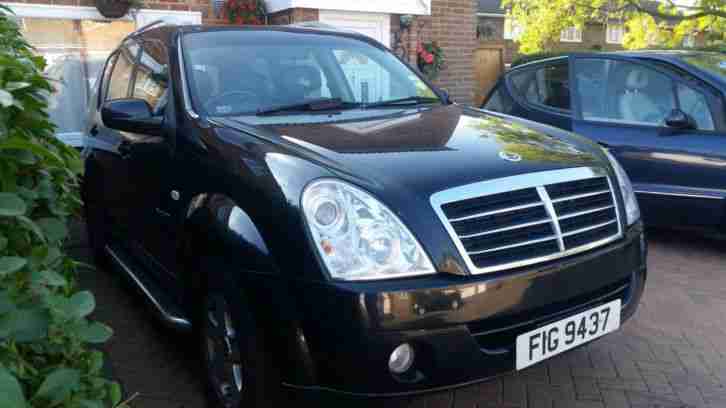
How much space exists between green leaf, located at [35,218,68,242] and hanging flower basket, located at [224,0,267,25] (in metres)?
6.78

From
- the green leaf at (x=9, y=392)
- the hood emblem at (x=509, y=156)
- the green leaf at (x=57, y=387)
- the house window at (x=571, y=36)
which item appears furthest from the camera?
the house window at (x=571, y=36)

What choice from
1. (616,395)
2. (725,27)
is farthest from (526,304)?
(725,27)

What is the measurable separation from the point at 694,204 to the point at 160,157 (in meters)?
3.80

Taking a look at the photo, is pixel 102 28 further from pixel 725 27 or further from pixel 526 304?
pixel 725 27

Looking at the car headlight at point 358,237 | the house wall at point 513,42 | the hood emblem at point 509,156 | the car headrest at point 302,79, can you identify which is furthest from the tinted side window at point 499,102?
the house wall at point 513,42

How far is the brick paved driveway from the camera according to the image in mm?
2832

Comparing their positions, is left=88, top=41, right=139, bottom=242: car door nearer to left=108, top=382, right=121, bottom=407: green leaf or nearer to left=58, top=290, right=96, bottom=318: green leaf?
left=108, top=382, right=121, bottom=407: green leaf

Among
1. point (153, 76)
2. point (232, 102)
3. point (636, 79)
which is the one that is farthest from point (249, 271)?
point (636, 79)

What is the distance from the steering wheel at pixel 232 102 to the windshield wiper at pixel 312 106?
8cm

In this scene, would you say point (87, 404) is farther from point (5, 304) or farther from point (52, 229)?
point (52, 229)

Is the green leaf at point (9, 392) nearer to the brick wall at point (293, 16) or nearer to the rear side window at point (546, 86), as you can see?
the rear side window at point (546, 86)

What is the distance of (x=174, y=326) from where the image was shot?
293 centimetres

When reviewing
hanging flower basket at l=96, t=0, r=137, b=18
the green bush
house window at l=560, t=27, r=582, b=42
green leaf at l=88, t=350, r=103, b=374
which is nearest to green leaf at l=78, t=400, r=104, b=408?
the green bush

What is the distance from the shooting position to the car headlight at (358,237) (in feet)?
6.82
